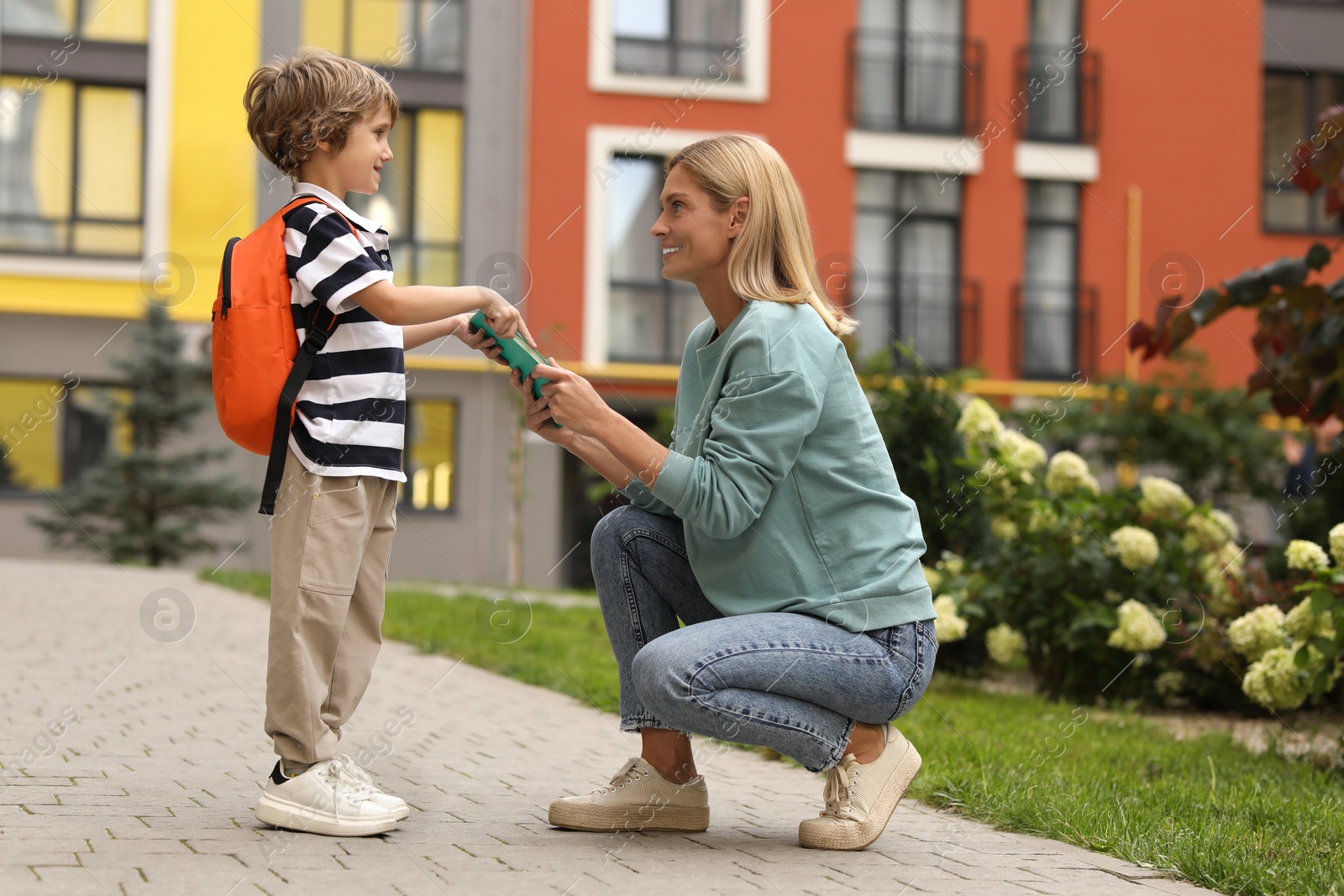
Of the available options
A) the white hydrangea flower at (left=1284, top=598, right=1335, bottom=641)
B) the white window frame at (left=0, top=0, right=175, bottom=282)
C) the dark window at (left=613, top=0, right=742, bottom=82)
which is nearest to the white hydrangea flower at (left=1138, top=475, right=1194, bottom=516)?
the white hydrangea flower at (left=1284, top=598, right=1335, bottom=641)

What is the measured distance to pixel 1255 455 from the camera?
1480 cm

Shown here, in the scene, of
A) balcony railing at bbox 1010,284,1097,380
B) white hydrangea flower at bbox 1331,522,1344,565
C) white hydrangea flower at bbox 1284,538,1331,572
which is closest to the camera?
white hydrangea flower at bbox 1331,522,1344,565

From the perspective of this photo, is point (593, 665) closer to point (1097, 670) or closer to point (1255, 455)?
point (1097, 670)

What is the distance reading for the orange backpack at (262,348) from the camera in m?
3.07

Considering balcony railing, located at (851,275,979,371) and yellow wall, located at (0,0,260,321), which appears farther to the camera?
balcony railing, located at (851,275,979,371)

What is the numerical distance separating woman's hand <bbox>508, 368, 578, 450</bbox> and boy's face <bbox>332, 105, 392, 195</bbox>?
0.62 m

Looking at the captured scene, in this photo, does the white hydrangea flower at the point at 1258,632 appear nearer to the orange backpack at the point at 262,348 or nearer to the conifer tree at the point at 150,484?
the orange backpack at the point at 262,348

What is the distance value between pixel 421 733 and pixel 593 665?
6.29 ft

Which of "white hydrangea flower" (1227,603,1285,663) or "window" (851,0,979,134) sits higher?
"window" (851,0,979,134)

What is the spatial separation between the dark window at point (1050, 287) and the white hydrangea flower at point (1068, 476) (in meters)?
13.6

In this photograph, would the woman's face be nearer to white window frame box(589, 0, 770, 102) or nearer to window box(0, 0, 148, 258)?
white window frame box(589, 0, 770, 102)

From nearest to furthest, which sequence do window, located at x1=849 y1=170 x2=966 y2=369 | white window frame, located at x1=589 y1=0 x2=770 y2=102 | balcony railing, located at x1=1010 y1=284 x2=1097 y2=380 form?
white window frame, located at x1=589 y1=0 x2=770 y2=102
window, located at x1=849 y1=170 x2=966 y2=369
balcony railing, located at x1=1010 y1=284 x2=1097 y2=380

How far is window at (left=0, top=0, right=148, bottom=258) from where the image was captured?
1831 centimetres

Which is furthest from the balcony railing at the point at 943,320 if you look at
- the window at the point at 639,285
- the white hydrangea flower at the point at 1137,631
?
the white hydrangea flower at the point at 1137,631
